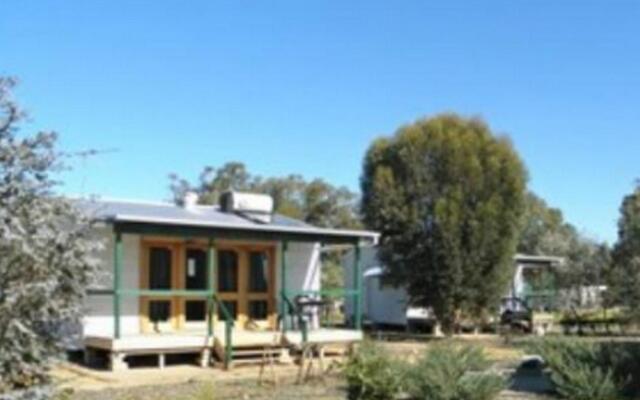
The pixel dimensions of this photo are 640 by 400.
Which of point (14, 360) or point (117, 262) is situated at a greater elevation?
point (117, 262)

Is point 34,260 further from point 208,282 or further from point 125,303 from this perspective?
point 125,303

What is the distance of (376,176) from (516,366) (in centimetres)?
1235

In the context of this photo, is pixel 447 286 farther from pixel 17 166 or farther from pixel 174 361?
pixel 17 166

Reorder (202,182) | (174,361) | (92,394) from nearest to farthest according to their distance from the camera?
(92,394), (174,361), (202,182)

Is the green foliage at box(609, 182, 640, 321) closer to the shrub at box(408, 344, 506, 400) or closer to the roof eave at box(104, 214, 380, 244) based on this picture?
the roof eave at box(104, 214, 380, 244)

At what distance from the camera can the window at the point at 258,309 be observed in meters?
22.3

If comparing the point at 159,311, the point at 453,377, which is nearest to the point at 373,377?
the point at 453,377

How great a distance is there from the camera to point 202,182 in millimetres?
67500

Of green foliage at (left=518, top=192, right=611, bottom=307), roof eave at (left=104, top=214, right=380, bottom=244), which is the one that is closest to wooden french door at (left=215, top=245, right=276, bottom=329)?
roof eave at (left=104, top=214, right=380, bottom=244)

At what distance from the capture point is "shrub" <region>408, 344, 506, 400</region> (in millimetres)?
11672

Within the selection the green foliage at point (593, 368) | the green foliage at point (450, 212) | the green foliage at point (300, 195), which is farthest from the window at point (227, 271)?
the green foliage at point (300, 195)

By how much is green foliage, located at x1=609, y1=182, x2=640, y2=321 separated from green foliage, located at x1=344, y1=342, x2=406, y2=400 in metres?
11.5

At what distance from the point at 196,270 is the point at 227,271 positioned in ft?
2.86

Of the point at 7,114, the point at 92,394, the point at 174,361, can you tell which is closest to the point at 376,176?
the point at 174,361
